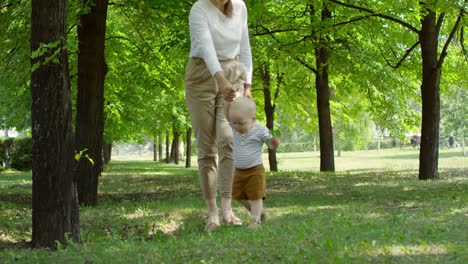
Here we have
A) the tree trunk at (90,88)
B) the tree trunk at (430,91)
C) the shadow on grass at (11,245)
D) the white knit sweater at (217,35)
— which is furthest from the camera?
the tree trunk at (430,91)

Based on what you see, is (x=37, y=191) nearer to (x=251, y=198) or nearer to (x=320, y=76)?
(x=251, y=198)

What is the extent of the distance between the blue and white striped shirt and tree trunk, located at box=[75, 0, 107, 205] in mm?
5483

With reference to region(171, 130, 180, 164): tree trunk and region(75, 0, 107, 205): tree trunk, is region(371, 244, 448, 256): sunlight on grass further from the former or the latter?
region(171, 130, 180, 164): tree trunk

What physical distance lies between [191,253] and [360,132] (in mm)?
48219

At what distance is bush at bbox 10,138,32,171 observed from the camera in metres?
35.4

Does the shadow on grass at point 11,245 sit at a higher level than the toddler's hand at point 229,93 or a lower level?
lower

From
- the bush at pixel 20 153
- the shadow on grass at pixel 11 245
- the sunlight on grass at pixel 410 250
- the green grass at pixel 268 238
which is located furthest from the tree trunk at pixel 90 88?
the bush at pixel 20 153

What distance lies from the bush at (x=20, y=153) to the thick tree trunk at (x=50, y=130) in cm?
3047

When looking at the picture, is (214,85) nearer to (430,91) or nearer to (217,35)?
(217,35)

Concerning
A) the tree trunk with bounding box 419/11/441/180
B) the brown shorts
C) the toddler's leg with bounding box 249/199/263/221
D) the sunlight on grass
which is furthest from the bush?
the sunlight on grass

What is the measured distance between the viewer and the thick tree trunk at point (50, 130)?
19.4 feet

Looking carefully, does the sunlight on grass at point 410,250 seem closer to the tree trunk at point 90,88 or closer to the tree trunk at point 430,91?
the tree trunk at point 90,88

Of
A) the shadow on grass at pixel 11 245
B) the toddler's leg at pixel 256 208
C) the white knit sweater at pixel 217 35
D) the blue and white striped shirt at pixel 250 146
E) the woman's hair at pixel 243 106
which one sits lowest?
the shadow on grass at pixel 11 245

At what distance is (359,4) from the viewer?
16594 millimetres
